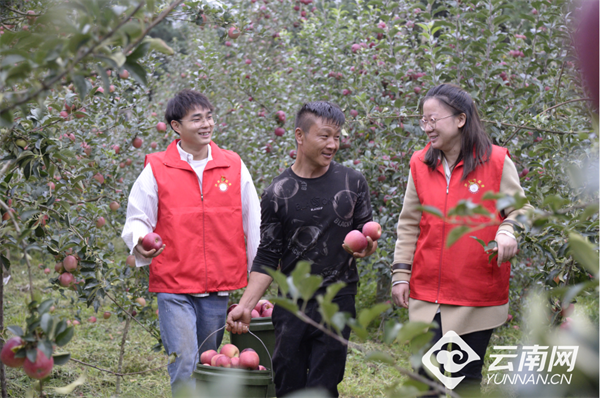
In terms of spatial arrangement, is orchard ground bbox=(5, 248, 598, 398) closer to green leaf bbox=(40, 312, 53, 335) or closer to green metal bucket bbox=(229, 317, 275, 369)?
green metal bucket bbox=(229, 317, 275, 369)

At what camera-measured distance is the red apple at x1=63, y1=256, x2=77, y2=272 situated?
228 centimetres

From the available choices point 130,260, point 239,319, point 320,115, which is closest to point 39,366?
point 239,319

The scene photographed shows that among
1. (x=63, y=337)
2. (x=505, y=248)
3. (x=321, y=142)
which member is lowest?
(x=505, y=248)

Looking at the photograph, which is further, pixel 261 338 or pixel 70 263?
pixel 261 338

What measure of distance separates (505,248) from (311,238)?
2.34 ft

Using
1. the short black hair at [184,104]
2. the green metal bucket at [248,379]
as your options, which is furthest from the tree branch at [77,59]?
the short black hair at [184,104]

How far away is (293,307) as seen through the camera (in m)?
0.80

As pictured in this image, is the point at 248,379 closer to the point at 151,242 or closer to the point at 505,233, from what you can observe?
the point at 151,242

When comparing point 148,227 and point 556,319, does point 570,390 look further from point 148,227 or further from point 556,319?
point 148,227

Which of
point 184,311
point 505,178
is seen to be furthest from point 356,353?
point 505,178

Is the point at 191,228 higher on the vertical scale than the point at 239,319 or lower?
higher

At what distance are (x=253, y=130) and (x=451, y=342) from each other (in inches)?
136

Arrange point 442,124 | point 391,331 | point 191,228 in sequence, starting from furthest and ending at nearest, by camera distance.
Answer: point 191,228 < point 442,124 < point 391,331

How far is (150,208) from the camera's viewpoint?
2656mm
